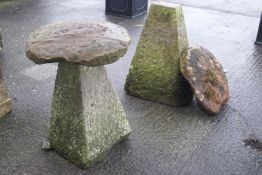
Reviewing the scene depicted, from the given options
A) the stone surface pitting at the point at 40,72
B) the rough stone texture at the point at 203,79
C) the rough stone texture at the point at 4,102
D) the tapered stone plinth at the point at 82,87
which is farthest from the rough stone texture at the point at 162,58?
the rough stone texture at the point at 4,102

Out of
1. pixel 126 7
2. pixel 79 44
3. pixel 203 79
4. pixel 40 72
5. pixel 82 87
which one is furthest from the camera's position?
pixel 126 7

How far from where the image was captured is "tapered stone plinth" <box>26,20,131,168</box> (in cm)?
270

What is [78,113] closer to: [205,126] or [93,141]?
[93,141]

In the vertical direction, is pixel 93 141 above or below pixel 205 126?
above

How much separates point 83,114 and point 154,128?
38.2 inches

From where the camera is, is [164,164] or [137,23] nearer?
[164,164]

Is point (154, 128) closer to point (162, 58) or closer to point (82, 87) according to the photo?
point (162, 58)

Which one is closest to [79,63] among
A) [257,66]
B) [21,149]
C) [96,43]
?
[96,43]

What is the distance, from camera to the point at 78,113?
2928 millimetres

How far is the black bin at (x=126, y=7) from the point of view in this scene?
700 cm

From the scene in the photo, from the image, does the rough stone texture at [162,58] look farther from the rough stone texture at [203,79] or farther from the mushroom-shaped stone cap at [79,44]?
the mushroom-shaped stone cap at [79,44]

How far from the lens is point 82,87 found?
2.89 m

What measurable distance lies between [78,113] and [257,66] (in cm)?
315

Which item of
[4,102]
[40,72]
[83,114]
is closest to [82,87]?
[83,114]
